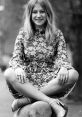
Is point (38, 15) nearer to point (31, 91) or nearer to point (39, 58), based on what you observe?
point (39, 58)

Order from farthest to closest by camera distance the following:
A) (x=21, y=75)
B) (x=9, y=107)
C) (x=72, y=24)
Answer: (x=72, y=24)
(x=9, y=107)
(x=21, y=75)

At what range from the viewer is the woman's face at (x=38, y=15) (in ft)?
17.0

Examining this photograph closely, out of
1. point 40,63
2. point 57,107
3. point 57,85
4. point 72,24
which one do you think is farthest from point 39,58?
point 72,24

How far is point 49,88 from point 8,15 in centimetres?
970

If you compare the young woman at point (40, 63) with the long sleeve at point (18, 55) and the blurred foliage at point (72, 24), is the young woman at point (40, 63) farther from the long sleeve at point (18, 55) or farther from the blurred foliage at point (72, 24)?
the blurred foliage at point (72, 24)

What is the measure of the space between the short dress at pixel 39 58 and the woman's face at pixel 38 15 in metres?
0.11

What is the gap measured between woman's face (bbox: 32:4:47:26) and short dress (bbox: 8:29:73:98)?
0.11 meters

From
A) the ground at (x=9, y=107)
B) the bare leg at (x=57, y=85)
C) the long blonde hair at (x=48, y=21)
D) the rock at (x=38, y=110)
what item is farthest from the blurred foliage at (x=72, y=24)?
the rock at (x=38, y=110)

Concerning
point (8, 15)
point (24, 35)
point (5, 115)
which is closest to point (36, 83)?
point (24, 35)

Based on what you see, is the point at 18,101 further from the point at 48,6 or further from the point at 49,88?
the point at 48,6

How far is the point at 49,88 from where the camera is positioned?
486 cm

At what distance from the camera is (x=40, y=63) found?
16.8ft

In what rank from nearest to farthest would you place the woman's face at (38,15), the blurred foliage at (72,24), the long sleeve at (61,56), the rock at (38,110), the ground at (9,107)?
the rock at (38,110) → the long sleeve at (61,56) → the woman's face at (38,15) → the ground at (9,107) → the blurred foliage at (72,24)

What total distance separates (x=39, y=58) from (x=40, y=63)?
6 cm
